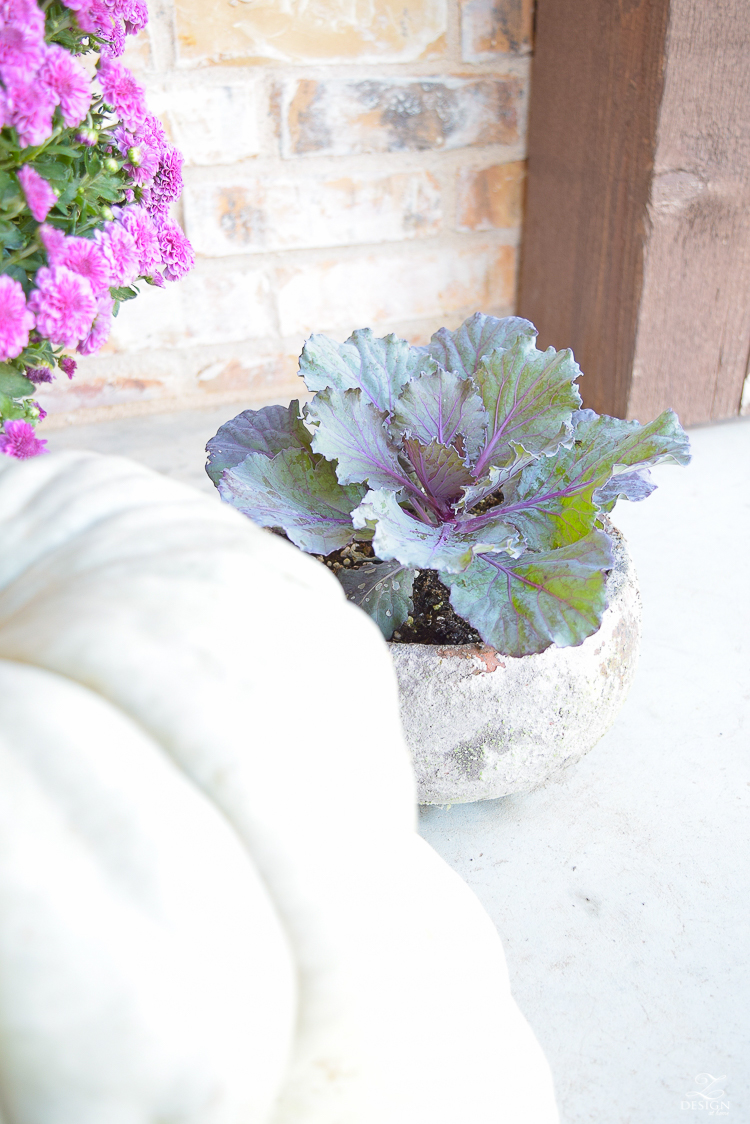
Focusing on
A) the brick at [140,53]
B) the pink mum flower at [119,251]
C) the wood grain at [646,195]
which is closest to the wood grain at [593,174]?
the wood grain at [646,195]

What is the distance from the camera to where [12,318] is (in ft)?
1.75

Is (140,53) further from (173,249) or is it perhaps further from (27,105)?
(27,105)

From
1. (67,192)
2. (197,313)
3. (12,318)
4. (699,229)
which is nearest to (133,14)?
(67,192)

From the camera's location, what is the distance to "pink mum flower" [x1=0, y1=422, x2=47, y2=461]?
0.62 meters

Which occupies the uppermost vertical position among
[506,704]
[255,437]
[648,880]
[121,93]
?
[121,93]

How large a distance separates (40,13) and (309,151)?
2.64 feet

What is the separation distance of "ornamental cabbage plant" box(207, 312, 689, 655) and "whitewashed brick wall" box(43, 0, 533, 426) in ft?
2.32

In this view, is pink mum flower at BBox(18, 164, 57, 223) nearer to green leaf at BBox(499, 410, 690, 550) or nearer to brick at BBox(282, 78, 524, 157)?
green leaf at BBox(499, 410, 690, 550)

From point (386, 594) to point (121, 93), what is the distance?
0.39 meters

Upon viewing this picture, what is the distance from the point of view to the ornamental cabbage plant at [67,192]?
20.2 inches

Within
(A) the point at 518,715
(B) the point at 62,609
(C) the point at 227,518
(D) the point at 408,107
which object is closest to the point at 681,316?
(D) the point at 408,107

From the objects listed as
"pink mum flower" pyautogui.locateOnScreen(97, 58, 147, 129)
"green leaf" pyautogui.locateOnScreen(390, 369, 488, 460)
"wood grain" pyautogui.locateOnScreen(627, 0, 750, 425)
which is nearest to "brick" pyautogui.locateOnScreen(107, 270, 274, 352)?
"wood grain" pyautogui.locateOnScreen(627, 0, 750, 425)

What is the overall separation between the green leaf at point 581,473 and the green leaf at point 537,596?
0.03 m

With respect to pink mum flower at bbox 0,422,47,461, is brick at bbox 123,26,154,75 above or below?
above
